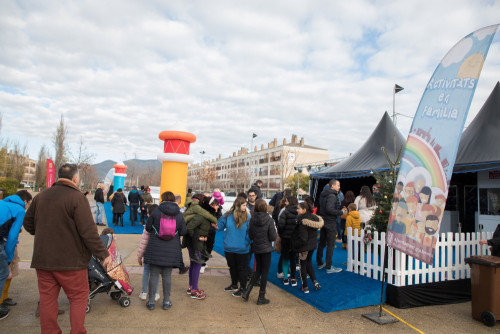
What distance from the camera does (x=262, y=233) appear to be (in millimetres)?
5434

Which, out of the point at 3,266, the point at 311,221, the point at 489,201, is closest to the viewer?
the point at 3,266

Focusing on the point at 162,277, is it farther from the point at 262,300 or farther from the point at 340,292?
the point at 340,292

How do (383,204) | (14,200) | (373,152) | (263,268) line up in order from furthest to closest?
1. (373,152)
2. (383,204)
3. (263,268)
4. (14,200)

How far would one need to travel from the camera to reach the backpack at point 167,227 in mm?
4793

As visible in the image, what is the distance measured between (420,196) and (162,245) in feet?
11.4

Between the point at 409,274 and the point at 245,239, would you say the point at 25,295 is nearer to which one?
the point at 245,239

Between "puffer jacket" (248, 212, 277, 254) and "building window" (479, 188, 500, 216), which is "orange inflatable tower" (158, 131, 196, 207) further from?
"building window" (479, 188, 500, 216)

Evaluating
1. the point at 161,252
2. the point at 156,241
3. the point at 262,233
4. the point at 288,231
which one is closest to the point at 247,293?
the point at 262,233

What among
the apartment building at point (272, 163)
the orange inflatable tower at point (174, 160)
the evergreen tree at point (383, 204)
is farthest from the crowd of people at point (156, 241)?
the apartment building at point (272, 163)

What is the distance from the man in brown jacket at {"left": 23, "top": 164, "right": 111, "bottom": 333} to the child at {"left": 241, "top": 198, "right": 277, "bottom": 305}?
2567mm

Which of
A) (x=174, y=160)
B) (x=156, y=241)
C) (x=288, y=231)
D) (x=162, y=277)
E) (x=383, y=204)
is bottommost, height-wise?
(x=162, y=277)

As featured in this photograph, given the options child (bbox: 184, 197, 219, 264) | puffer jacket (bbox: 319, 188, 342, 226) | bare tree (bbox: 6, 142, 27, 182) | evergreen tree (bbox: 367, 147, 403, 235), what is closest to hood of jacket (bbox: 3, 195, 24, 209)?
child (bbox: 184, 197, 219, 264)

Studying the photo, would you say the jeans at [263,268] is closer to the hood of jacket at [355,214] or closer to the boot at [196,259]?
the boot at [196,259]

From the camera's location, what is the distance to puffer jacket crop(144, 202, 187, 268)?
15.7ft
